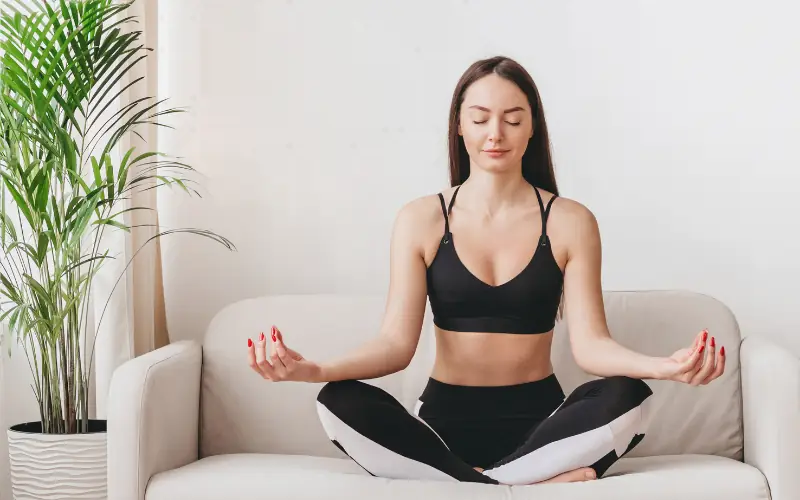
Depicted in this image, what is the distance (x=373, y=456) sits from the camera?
2006 mm

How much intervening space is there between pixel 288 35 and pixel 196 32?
292 mm

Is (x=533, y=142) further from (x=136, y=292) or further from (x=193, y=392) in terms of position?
(x=136, y=292)

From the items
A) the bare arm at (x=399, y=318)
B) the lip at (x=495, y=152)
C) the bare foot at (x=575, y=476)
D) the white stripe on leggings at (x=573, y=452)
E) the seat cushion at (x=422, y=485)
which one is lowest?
the seat cushion at (x=422, y=485)

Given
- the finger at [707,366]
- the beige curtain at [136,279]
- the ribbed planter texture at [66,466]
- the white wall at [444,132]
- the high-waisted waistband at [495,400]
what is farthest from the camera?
the white wall at [444,132]

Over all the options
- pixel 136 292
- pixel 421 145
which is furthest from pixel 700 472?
pixel 136 292

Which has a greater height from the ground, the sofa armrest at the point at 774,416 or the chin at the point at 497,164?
the chin at the point at 497,164

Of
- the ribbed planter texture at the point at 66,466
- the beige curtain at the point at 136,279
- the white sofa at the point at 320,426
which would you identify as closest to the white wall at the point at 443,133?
the beige curtain at the point at 136,279

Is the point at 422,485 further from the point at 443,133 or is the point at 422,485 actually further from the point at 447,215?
the point at 443,133

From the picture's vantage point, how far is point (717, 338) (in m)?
2.58

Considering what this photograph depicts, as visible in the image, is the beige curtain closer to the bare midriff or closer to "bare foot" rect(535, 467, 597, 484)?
the bare midriff

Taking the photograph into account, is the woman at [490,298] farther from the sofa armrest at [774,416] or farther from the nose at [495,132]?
the sofa armrest at [774,416]

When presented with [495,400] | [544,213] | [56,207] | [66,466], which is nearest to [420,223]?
[544,213]

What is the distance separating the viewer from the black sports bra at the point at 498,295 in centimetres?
219

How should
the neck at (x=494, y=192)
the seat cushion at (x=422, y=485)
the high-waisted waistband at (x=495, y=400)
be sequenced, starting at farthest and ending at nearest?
1. the neck at (x=494, y=192)
2. the high-waisted waistband at (x=495, y=400)
3. the seat cushion at (x=422, y=485)
